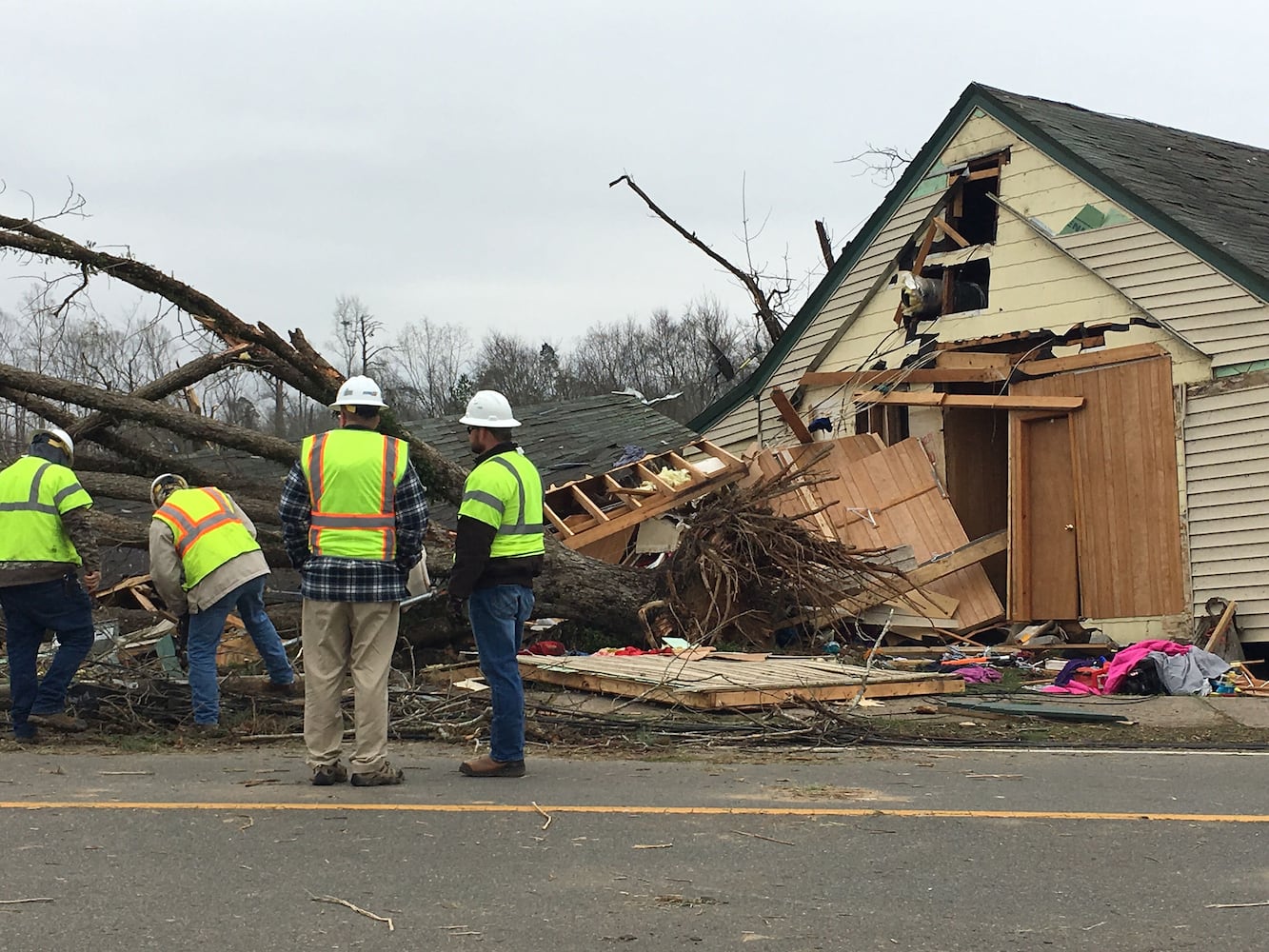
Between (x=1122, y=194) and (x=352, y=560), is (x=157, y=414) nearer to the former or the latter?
(x=352, y=560)

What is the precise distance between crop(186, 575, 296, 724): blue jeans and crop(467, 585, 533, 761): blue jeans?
2.42 m

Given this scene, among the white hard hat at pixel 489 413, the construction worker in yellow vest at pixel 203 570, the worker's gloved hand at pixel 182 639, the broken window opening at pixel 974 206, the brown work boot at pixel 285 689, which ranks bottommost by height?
the brown work boot at pixel 285 689

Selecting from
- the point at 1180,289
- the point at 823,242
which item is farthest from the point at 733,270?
the point at 1180,289

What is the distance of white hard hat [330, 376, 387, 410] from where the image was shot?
20.6 feet

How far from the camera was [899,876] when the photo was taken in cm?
455

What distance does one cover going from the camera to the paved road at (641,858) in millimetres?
3955

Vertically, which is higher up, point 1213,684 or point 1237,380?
point 1237,380

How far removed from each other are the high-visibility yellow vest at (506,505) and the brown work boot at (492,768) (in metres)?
1.03

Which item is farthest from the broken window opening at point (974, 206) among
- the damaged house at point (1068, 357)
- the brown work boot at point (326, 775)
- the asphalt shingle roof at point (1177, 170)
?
the brown work boot at point (326, 775)

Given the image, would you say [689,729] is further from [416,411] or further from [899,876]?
[416,411]

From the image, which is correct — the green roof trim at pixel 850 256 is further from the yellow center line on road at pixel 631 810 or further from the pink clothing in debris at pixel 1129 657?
the yellow center line on road at pixel 631 810

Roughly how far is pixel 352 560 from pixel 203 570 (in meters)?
2.41

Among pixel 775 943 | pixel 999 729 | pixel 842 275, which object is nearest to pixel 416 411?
pixel 842 275

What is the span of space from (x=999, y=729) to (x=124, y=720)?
18.2 ft
